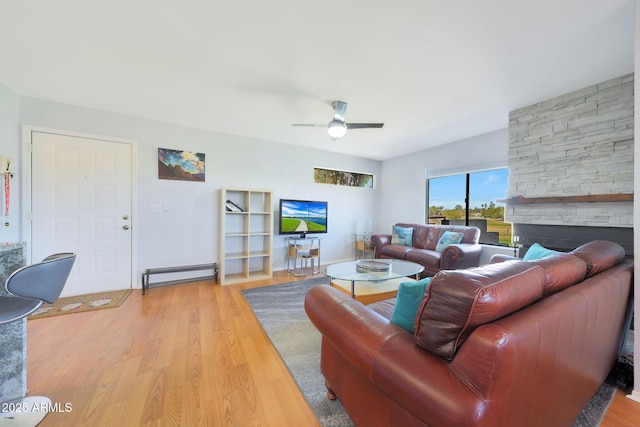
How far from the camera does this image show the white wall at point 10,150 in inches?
96.9

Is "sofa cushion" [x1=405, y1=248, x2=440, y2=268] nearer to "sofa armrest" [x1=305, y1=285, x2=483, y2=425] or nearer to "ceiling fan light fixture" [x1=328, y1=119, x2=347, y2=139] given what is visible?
"ceiling fan light fixture" [x1=328, y1=119, x2=347, y2=139]

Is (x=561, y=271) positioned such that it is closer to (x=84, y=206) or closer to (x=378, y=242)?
(x=378, y=242)

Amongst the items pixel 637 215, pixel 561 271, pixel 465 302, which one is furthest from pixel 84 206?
pixel 637 215

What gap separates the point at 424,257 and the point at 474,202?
1451 mm

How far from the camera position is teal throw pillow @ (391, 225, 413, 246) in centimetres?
439

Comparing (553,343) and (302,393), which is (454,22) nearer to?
(553,343)

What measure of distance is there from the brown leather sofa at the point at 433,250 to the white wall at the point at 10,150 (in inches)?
191

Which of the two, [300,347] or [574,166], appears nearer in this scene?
[300,347]

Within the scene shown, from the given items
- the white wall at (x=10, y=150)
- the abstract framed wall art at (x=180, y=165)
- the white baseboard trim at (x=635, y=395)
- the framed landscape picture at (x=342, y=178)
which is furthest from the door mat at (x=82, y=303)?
the white baseboard trim at (x=635, y=395)

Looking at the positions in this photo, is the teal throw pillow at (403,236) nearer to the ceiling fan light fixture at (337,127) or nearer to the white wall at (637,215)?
the ceiling fan light fixture at (337,127)

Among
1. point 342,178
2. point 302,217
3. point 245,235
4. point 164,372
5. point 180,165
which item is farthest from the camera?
point 342,178

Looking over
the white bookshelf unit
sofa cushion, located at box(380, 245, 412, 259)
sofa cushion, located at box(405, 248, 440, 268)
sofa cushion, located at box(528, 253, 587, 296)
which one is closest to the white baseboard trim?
sofa cushion, located at box(528, 253, 587, 296)

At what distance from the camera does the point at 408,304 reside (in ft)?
3.59

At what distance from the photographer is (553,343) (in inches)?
34.5
